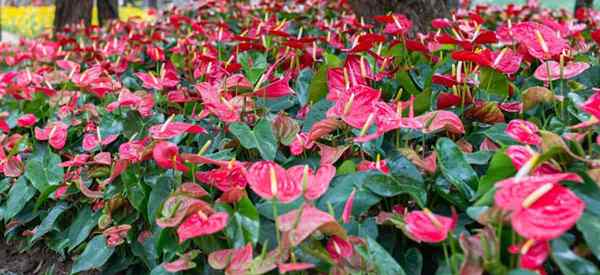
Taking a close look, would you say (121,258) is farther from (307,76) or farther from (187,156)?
(307,76)

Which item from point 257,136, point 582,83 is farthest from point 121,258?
point 582,83

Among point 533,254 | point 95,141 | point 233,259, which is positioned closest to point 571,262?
point 533,254

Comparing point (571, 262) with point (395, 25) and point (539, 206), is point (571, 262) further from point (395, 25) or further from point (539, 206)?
point (395, 25)

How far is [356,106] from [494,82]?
494 millimetres

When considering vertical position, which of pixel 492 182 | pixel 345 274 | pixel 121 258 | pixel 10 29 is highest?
pixel 492 182

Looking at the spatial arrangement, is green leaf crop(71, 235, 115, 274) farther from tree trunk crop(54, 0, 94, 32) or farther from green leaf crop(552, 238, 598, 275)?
tree trunk crop(54, 0, 94, 32)

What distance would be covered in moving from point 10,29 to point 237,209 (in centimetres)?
1341

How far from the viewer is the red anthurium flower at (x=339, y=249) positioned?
1170mm

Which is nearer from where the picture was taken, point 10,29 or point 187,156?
point 187,156

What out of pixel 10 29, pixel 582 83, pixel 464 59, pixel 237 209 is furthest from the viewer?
pixel 10 29

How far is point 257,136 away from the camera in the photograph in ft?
5.03

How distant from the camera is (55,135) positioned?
6.59 feet

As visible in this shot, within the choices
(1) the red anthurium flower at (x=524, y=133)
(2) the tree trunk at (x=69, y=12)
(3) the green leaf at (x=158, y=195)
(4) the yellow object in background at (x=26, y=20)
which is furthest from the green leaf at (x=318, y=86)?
(4) the yellow object in background at (x=26, y=20)

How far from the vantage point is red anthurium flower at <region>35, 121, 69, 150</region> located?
6.54ft
